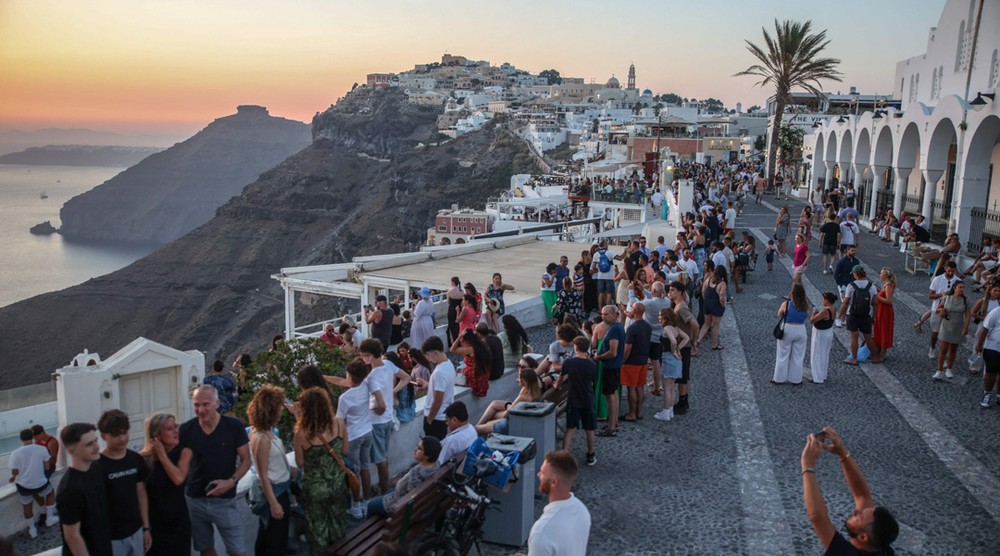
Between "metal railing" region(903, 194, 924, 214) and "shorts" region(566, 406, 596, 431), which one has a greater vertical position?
"metal railing" region(903, 194, 924, 214)

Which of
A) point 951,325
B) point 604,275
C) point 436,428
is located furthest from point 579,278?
point 436,428

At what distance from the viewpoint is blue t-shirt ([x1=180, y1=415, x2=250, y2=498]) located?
461 cm

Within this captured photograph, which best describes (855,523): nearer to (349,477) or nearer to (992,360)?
(349,477)

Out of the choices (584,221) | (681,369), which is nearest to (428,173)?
(584,221)

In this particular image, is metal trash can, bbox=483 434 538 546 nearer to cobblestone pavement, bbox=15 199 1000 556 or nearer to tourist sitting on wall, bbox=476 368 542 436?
cobblestone pavement, bbox=15 199 1000 556

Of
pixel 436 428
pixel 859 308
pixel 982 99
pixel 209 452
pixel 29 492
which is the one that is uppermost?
pixel 982 99

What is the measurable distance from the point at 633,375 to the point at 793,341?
256 centimetres

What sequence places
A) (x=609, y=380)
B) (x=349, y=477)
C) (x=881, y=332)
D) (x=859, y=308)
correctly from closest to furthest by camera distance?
(x=349, y=477)
(x=609, y=380)
(x=859, y=308)
(x=881, y=332)

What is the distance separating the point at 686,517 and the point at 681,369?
249 centimetres

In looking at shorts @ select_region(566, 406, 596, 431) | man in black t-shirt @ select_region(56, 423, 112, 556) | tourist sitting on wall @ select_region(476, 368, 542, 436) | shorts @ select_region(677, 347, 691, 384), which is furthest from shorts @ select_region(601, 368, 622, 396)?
man in black t-shirt @ select_region(56, 423, 112, 556)

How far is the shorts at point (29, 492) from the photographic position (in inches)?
307

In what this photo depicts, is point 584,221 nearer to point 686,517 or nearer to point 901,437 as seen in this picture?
point 901,437

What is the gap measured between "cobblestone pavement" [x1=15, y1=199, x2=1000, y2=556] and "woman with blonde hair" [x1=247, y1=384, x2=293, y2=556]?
5.33 ft

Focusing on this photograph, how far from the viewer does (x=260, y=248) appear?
140625 millimetres
